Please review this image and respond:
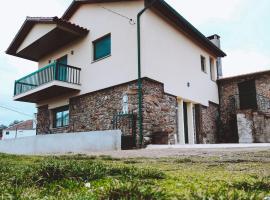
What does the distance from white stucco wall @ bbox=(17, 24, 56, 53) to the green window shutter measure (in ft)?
6.74

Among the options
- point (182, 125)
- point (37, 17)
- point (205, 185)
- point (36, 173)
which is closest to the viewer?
point (205, 185)

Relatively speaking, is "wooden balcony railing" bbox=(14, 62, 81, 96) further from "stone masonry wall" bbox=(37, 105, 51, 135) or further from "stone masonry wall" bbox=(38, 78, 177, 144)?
"stone masonry wall" bbox=(37, 105, 51, 135)

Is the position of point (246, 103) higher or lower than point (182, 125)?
higher

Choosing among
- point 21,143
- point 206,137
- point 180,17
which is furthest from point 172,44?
point 21,143

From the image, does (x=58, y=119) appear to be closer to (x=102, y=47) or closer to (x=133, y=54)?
(x=102, y=47)

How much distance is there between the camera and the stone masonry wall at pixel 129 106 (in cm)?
1101

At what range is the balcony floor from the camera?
13.0m

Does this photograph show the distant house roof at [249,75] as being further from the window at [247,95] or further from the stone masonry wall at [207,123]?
the stone masonry wall at [207,123]

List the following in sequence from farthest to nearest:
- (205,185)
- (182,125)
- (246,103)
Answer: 1. (246,103)
2. (182,125)
3. (205,185)

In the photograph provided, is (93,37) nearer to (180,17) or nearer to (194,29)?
(180,17)

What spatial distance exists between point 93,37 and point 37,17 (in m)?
3.13

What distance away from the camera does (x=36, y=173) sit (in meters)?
2.39

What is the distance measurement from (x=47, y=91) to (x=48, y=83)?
1.17 m

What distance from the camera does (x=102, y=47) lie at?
42.9ft
